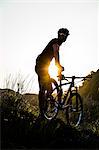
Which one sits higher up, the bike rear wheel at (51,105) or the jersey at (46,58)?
the jersey at (46,58)

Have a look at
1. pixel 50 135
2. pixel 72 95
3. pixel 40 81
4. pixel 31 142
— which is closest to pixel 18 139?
pixel 31 142

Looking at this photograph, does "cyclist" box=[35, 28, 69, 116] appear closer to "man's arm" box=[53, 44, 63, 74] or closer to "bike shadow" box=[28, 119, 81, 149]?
"man's arm" box=[53, 44, 63, 74]

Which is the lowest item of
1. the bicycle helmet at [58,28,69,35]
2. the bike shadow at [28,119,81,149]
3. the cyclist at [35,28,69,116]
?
the bike shadow at [28,119,81,149]

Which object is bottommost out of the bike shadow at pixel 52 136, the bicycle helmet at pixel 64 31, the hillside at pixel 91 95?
the bike shadow at pixel 52 136

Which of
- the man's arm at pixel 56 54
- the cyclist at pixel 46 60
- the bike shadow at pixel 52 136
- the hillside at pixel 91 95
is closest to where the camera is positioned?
the bike shadow at pixel 52 136

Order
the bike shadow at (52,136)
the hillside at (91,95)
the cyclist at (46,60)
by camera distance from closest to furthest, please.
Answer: the bike shadow at (52,136) → the cyclist at (46,60) → the hillside at (91,95)

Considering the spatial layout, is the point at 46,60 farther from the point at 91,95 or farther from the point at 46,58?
the point at 91,95

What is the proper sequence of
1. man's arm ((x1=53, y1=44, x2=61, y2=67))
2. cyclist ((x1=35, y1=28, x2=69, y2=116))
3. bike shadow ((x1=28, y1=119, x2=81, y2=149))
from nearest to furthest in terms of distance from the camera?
bike shadow ((x1=28, y1=119, x2=81, y2=149)) < man's arm ((x1=53, y1=44, x2=61, y2=67)) < cyclist ((x1=35, y1=28, x2=69, y2=116))

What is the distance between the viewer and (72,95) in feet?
29.2

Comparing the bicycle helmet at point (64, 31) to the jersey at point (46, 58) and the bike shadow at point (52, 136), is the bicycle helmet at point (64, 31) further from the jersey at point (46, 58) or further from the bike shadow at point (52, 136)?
the bike shadow at point (52, 136)

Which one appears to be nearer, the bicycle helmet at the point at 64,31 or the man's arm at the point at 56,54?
the man's arm at the point at 56,54

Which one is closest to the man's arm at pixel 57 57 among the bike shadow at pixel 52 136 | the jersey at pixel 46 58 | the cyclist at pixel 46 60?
the cyclist at pixel 46 60

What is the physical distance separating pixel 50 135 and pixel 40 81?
1961mm

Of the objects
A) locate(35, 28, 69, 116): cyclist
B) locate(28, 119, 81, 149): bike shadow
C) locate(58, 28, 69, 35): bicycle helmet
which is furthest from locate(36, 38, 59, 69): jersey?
locate(28, 119, 81, 149): bike shadow
